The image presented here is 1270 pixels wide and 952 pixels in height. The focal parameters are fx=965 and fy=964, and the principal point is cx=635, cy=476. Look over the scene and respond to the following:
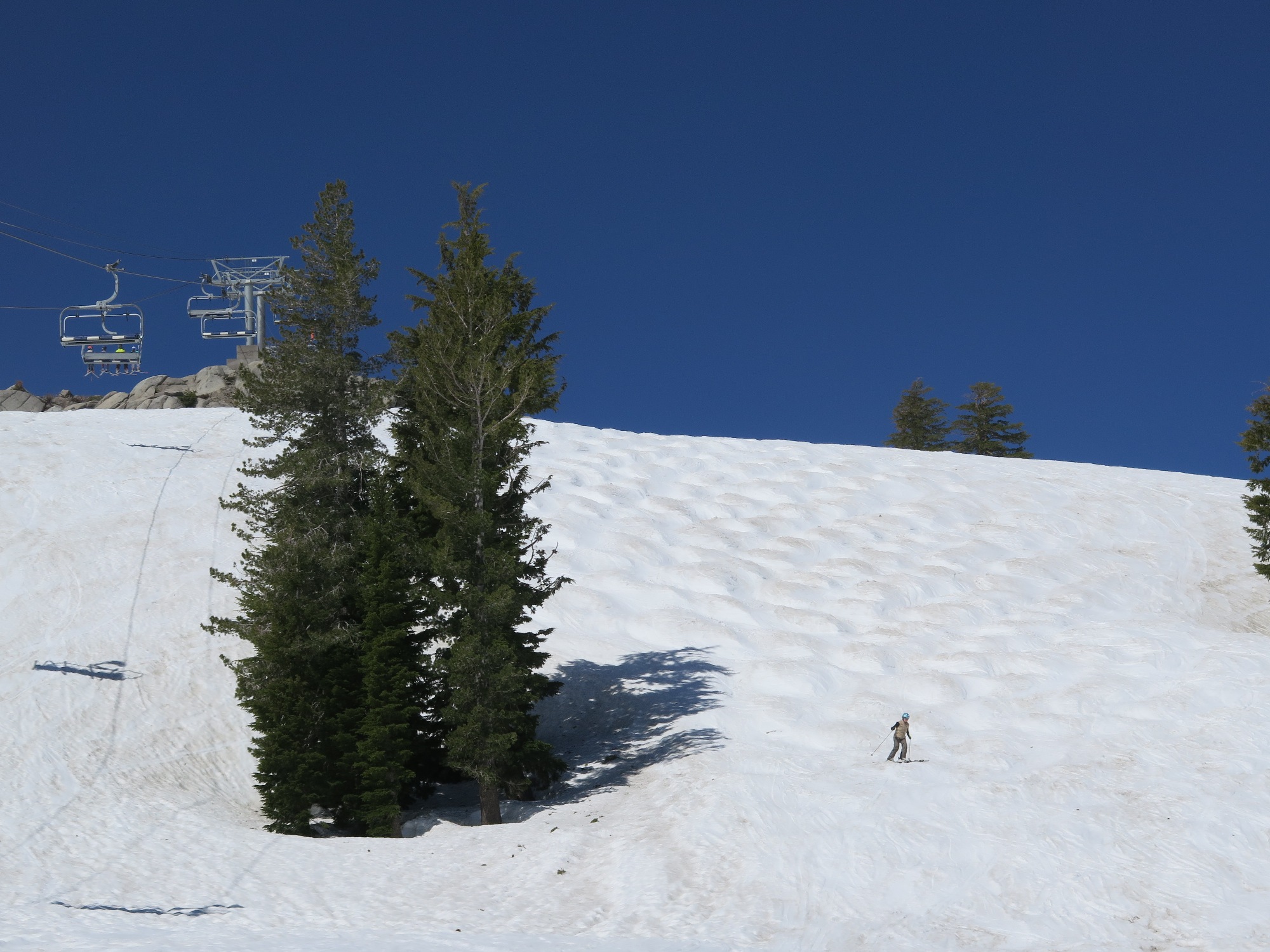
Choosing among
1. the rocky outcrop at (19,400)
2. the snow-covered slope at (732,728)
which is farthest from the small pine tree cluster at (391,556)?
the rocky outcrop at (19,400)

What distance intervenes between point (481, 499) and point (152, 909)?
10.8 metres

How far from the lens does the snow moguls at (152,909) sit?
659 inches

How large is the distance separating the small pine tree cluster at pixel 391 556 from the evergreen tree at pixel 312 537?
0.17ft

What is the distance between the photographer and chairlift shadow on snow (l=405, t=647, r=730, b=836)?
80.0 ft

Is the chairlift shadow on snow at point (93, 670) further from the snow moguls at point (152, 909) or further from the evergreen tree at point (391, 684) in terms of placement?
the snow moguls at point (152, 909)

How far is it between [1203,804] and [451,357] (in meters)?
20.0

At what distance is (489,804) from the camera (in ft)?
74.8

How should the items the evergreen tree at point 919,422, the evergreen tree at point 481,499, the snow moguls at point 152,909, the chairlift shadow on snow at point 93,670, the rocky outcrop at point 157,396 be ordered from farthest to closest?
the evergreen tree at point 919,422 → the rocky outcrop at point 157,396 → the chairlift shadow on snow at point 93,670 → the evergreen tree at point 481,499 → the snow moguls at point 152,909

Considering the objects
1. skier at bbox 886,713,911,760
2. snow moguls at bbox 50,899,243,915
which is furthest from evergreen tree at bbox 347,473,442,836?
skier at bbox 886,713,911,760

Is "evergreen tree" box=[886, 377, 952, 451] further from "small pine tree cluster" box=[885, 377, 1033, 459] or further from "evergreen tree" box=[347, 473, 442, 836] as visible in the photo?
"evergreen tree" box=[347, 473, 442, 836]

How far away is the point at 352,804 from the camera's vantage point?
23203 millimetres

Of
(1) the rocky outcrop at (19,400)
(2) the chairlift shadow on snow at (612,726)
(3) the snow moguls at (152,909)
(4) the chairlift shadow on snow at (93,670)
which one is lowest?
(3) the snow moguls at (152,909)

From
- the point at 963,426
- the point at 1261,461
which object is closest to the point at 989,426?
the point at 963,426

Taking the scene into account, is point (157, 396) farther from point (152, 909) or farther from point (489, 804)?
point (152, 909)
